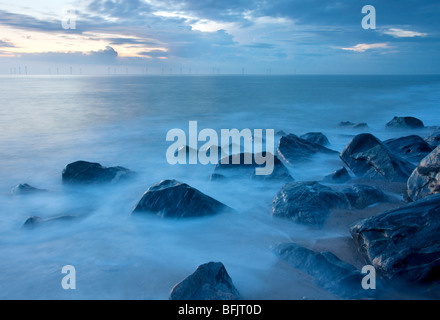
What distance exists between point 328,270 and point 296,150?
18.9ft

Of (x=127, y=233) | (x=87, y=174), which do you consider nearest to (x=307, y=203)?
(x=127, y=233)

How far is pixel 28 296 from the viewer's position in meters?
3.84

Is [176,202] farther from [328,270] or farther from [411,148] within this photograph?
[411,148]

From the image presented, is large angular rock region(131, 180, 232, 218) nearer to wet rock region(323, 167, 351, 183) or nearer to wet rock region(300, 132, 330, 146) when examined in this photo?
wet rock region(323, 167, 351, 183)

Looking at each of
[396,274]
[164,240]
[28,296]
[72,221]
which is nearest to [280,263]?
[396,274]

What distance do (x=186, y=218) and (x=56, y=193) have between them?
3389 millimetres

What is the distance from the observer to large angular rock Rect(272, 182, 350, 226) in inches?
208

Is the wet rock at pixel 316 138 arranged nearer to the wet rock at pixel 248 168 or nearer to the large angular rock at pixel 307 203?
the wet rock at pixel 248 168

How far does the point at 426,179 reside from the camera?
5.26 m

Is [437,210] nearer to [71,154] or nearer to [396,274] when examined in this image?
[396,274]

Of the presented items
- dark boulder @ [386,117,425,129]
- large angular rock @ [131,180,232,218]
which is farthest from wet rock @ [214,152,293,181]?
dark boulder @ [386,117,425,129]
